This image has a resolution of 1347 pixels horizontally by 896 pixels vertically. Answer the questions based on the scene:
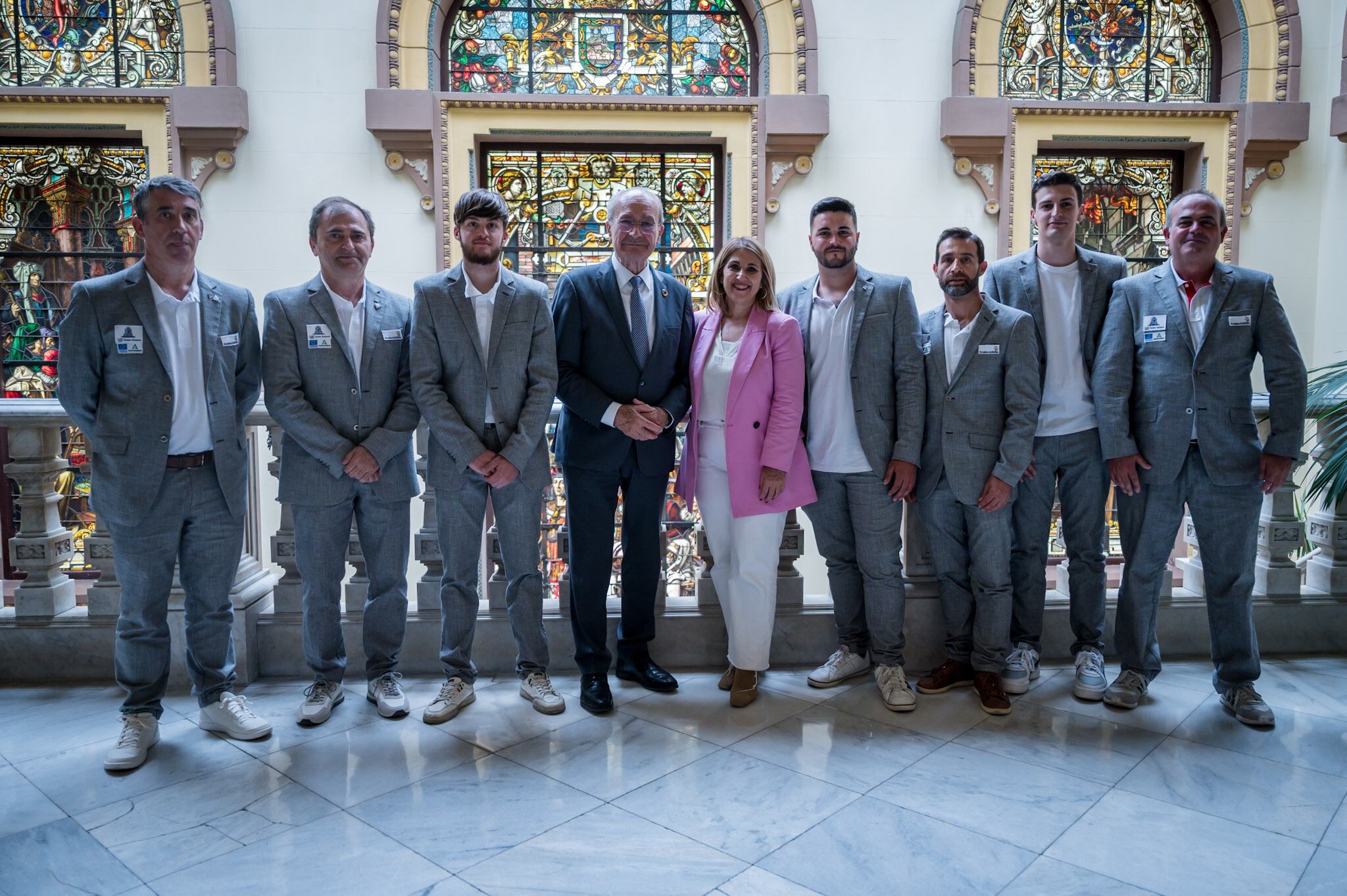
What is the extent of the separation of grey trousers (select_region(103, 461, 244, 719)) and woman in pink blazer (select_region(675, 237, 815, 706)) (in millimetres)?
1574

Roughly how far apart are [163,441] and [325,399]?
0.48 m

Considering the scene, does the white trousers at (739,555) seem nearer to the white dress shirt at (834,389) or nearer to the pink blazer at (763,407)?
the pink blazer at (763,407)

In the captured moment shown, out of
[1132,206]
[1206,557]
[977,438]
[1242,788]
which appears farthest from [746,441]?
[1132,206]

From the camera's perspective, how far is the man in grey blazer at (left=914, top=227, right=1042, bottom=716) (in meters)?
2.99

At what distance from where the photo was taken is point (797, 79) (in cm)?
555

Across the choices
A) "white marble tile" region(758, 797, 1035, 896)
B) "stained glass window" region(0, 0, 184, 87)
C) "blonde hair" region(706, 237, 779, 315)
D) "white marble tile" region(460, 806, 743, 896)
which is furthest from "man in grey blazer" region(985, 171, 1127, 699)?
"stained glass window" region(0, 0, 184, 87)

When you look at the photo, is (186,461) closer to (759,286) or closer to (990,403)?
(759,286)

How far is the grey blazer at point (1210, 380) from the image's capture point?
9.48 feet

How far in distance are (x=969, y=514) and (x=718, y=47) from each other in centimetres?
402

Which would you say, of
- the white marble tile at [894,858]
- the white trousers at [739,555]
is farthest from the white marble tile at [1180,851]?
the white trousers at [739,555]

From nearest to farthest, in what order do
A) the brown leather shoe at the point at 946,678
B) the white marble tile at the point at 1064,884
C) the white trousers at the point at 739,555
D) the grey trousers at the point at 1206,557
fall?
1. the white marble tile at the point at 1064,884
2. the grey trousers at the point at 1206,557
3. the white trousers at the point at 739,555
4. the brown leather shoe at the point at 946,678

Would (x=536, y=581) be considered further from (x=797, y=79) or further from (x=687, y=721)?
(x=797, y=79)

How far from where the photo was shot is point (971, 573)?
10.4ft

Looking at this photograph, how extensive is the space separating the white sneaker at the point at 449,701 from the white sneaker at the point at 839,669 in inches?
49.4
